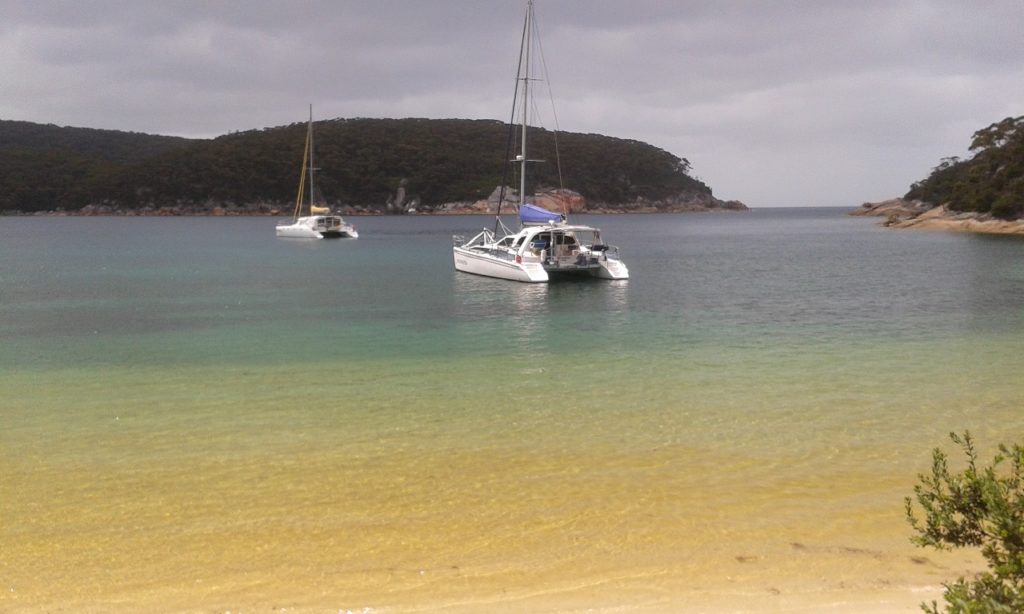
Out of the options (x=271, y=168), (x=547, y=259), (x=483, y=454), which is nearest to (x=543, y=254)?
(x=547, y=259)

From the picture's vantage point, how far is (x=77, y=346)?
17.4m

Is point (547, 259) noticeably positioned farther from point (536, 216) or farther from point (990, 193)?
point (990, 193)

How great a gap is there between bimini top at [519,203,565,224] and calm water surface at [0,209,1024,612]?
433 inches

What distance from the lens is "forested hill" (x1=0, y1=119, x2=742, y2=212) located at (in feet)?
533

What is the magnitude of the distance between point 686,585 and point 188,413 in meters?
7.68

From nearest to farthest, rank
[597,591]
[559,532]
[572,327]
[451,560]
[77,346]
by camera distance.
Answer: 1. [597,591]
2. [451,560]
3. [559,532]
4. [77,346]
5. [572,327]

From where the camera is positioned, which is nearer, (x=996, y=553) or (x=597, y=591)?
(x=996, y=553)

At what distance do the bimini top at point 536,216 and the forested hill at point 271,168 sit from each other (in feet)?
387

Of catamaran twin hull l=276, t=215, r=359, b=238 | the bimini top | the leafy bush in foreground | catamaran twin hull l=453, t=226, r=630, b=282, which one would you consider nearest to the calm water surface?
the leafy bush in foreground

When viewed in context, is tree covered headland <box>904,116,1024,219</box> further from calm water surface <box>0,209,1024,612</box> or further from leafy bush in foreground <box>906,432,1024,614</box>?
leafy bush in foreground <box>906,432,1024,614</box>

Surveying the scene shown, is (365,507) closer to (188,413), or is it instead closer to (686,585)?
(686,585)

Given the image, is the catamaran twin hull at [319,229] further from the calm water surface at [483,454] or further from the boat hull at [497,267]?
the calm water surface at [483,454]

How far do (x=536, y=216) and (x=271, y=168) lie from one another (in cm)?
14305

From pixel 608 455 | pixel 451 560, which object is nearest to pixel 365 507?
pixel 451 560
